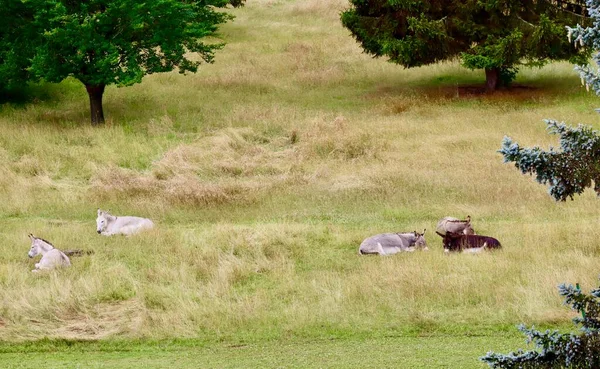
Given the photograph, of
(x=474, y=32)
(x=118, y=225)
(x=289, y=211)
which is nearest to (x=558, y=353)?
(x=118, y=225)

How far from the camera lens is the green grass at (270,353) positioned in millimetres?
11367

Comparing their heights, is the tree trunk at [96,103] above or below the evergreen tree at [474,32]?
below

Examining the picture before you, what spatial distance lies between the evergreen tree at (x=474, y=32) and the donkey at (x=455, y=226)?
15.4 meters

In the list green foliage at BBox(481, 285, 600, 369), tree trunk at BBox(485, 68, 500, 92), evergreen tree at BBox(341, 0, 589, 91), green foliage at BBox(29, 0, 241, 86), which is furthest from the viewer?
tree trunk at BBox(485, 68, 500, 92)

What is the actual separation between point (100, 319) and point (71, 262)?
3.14 meters

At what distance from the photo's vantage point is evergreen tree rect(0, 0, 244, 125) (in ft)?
95.1

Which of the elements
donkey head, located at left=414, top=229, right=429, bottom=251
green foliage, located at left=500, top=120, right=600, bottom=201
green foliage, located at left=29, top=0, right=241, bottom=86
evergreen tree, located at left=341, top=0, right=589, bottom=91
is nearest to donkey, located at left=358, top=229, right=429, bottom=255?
donkey head, located at left=414, top=229, right=429, bottom=251

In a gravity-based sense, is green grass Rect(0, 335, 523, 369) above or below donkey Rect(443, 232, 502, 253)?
Answer: below

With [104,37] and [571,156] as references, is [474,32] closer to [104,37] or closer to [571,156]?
[104,37]

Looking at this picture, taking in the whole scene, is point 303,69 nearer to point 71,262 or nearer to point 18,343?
point 71,262

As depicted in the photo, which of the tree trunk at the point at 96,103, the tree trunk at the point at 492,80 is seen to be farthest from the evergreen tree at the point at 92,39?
the tree trunk at the point at 492,80

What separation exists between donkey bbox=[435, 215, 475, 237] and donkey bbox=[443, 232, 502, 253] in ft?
A: 1.88

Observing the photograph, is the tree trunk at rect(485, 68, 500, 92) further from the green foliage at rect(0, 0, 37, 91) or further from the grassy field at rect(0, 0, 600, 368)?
the green foliage at rect(0, 0, 37, 91)

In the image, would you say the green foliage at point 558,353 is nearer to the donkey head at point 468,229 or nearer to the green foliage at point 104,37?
the donkey head at point 468,229
